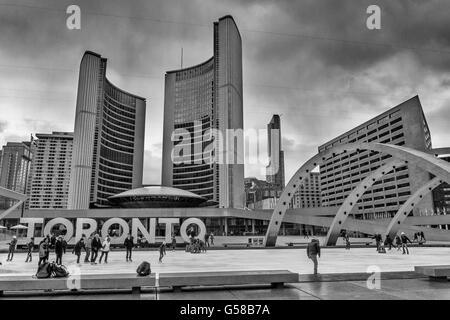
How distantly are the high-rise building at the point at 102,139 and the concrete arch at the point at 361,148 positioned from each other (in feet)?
354

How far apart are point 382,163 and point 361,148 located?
79.9 meters

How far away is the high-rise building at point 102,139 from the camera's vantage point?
126688mm

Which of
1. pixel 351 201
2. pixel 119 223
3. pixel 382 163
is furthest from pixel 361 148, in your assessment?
pixel 382 163

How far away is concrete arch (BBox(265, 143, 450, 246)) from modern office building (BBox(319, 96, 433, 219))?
60368mm

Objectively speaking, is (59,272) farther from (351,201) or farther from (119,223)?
(351,201)

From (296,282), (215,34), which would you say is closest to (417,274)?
(296,282)

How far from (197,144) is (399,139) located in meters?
79.9

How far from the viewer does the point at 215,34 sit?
135m

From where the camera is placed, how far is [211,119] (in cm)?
13600

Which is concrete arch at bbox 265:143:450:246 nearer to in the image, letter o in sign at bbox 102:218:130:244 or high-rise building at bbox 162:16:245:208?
letter o in sign at bbox 102:218:130:244

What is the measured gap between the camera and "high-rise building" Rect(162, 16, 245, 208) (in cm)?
12719

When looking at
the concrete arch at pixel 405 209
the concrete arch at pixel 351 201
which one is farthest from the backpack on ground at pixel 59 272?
the concrete arch at pixel 405 209

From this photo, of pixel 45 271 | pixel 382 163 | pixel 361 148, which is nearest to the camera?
pixel 45 271
